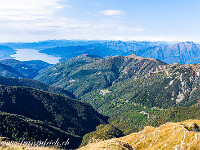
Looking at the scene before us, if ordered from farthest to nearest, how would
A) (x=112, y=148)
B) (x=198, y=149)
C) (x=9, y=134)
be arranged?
(x=9, y=134) → (x=198, y=149) → (x=112, y=148)

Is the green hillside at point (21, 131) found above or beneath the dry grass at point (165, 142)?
beneath

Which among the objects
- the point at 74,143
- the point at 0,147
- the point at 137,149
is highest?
the point at 0,147

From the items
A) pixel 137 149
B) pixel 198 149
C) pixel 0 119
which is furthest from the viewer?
pixel 0 119

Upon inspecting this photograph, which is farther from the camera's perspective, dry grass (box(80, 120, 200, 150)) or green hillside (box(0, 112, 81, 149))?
green hillside (box(0, 112, 81, 149))

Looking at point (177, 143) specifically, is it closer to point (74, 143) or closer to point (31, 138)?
point (31, 138)

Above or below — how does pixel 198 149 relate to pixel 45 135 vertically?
above

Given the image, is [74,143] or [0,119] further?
[74,143]

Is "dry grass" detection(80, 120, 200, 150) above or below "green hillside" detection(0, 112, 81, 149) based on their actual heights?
above

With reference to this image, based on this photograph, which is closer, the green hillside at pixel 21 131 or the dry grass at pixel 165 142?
the dry grass at pixel 165 142

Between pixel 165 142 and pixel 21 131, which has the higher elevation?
pixel 165 142

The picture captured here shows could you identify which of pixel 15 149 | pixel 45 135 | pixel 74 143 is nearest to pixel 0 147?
pixel 15 149

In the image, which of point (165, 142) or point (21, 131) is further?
point (21, 131)
